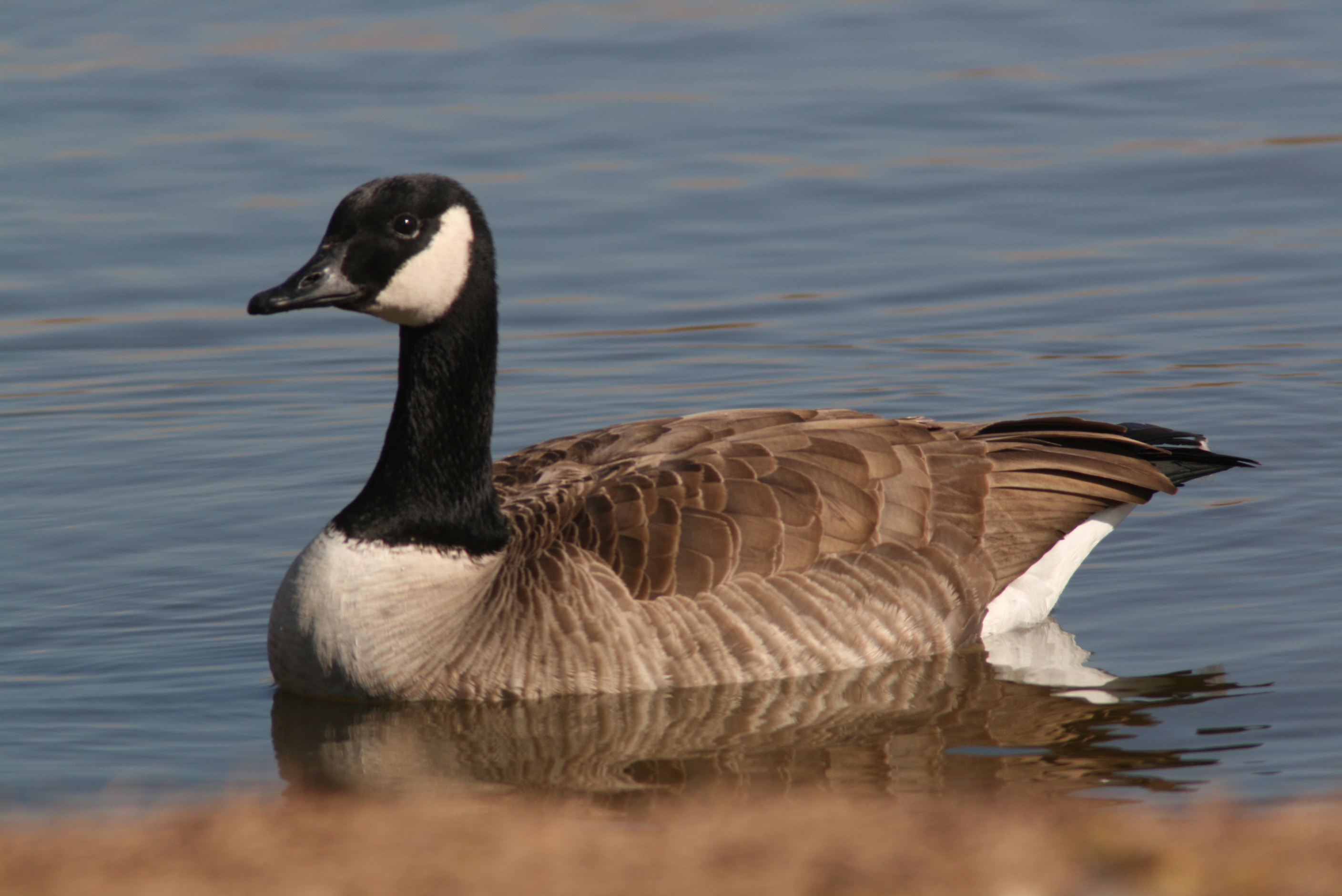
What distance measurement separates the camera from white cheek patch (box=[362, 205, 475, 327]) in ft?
27.1

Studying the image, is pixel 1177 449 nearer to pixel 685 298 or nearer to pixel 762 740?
pixel 762 740

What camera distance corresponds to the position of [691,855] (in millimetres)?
5254

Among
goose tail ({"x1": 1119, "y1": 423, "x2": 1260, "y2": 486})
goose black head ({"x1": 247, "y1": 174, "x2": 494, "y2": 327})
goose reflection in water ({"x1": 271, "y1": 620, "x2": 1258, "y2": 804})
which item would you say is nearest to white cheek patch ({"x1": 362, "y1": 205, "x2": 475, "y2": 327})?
goose black head ({"x1": 247, "y1": 174, "x2": 494, "y2": 327})

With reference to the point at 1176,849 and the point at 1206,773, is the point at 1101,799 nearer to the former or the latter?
the point at 1206,773

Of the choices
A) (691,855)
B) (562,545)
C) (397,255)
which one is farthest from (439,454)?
(691,855)

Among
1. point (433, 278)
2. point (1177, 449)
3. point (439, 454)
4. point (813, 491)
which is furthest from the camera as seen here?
point (1177, 449)

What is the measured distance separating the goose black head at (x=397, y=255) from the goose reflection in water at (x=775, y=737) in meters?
1.85

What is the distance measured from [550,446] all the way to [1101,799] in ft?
11.6

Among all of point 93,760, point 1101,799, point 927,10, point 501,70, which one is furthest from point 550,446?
point 927,10

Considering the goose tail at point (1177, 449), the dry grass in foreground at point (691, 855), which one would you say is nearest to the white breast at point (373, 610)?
the dry grass in foreground at point (691, 855)

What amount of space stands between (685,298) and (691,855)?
9.51 metres

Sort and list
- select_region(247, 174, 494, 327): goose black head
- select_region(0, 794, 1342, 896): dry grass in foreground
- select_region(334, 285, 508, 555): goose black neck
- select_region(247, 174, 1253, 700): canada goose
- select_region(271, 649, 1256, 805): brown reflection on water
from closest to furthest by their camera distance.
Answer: select_region(0, 794, 1342, 896): dry grass in foreground < select_region(271, 649, 1256, 805): brown reflection on water < select_region(247, 174, 494, 327): goose black head < select_region(247, 174, 1253, 700): canada goose < select_region(334, 285, 508, 555): goose black neck

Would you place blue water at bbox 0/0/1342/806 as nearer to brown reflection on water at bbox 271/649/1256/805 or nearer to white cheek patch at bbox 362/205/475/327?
brown reflection on water at bbox 271/649/1256/805

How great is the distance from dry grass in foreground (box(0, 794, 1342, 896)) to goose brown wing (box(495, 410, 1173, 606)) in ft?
8.62
